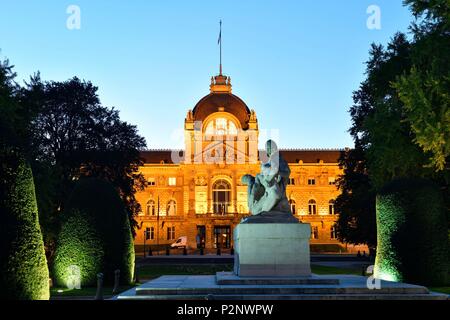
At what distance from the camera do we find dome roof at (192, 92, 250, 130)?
7781 cm

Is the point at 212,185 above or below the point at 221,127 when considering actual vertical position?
below

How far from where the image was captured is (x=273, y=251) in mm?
16016

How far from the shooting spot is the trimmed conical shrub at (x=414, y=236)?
65.9 ft

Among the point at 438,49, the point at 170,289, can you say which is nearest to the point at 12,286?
the point at 170,289

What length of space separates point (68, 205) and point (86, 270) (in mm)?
2586

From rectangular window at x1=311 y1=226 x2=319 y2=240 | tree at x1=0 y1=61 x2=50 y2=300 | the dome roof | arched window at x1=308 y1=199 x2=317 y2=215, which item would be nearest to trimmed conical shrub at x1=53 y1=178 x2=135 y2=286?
tree at x1=0 y1=61 x2=50 y2=300

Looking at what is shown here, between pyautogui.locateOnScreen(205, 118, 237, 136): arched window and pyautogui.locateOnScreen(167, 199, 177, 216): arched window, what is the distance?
1298 centimetres

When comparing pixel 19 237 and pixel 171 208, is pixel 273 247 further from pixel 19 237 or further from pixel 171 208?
pixel 171 208

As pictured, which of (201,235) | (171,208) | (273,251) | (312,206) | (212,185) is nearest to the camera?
(273,251)

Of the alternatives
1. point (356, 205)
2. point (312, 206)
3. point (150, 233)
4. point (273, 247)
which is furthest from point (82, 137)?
point (312, 206)

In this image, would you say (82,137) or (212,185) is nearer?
(82,137)

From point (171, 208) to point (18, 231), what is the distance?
7150cm

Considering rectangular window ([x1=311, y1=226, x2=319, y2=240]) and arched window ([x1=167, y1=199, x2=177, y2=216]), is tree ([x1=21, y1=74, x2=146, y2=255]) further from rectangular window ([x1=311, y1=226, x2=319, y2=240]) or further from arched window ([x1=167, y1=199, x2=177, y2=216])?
rectangular window ([x1=311, y1=226, x2=319, y2=240])

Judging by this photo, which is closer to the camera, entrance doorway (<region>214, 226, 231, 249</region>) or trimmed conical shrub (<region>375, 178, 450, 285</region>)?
trimmed conical shrub (<region>375, 178, 450, 285</region>)
